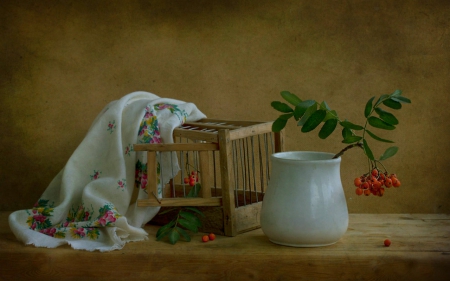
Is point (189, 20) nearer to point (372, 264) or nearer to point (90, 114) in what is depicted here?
point (90, 114)

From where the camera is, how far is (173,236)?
134 cm

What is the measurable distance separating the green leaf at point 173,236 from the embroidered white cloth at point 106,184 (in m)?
0.08

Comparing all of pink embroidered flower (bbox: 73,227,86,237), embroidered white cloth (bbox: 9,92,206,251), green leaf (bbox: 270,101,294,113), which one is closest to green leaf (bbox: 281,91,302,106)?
green leaf (bbox: 270,101,294,113)

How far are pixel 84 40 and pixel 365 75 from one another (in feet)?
2.69

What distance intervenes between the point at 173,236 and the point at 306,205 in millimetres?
307

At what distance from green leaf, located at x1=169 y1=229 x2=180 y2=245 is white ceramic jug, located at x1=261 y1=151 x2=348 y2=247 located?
0.20m

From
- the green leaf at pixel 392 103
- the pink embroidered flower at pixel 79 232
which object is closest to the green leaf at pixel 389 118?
the green leaf at pixel 392 103

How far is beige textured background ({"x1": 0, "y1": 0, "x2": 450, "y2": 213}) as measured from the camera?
1696 millimetres

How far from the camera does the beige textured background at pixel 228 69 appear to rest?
1.70 metres

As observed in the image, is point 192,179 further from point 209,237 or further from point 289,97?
point 289,97

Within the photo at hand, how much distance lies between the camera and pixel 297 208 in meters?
1.28

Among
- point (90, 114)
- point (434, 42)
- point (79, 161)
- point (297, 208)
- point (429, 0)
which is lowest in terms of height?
point (297, 208)

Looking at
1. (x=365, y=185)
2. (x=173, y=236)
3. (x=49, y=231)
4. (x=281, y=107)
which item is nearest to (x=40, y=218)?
(x=49, y=231)

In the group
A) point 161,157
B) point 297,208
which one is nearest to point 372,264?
point 297,208
